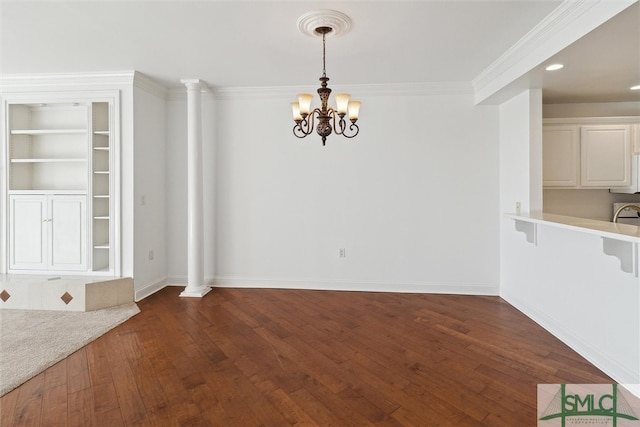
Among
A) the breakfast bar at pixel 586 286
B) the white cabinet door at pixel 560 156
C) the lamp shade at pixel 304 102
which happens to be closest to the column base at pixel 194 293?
the lamp shade at pixel 304 102

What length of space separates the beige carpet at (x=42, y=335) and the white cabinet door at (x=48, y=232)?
0.69 metres

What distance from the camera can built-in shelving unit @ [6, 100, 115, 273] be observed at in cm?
403

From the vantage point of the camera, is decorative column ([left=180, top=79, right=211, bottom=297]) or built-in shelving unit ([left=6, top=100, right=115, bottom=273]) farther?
decorative column ([left=180, top=79, right=211, bottom=297])

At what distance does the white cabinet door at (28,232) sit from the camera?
4.09 meters

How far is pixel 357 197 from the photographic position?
4340 mm

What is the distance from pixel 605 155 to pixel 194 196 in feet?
16.4

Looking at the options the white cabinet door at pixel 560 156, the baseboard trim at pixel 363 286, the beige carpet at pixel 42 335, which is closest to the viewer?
the beige carpet at pixel 42 335

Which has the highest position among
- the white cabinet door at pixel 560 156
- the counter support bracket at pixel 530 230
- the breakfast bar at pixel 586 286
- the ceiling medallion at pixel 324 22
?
the ceiling medallion at pixel 324 22

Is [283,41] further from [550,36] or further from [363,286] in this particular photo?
[363,286]

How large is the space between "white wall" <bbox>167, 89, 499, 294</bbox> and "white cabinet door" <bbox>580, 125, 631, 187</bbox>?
93 centimetres

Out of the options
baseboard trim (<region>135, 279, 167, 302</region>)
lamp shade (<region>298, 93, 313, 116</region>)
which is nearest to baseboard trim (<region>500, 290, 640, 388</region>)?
lamp shade (<region>298, 93, 313, 116</region>)

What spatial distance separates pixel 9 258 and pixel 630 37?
6.77 m

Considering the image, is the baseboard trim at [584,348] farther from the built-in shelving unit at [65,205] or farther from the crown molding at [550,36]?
the built-in shelving unit at [65,205]

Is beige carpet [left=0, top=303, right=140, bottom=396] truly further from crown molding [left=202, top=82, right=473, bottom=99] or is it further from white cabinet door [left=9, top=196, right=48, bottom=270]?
crown molding [left=202, top=82, right=473, bottom=99]
